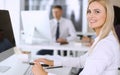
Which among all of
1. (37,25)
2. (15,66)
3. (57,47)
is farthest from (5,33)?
(57,47)

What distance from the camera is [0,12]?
1.85 m

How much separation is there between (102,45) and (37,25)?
179cm

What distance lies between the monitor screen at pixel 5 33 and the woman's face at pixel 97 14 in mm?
703

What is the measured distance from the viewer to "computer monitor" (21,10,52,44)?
2996 mm

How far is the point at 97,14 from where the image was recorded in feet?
4.86

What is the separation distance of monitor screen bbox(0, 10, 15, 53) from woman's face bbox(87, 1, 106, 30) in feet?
2.31

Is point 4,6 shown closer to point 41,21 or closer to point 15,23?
point 15,23

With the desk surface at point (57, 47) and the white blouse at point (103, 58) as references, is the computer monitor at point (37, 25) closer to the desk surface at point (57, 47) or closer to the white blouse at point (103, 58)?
the desk surface at point (57, 47)

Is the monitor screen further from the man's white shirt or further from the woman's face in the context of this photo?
the man's white shirt

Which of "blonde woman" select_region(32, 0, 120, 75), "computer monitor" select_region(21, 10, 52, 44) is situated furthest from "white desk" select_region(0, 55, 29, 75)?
"computer monitor" select_region(21, 10, 52, 44)

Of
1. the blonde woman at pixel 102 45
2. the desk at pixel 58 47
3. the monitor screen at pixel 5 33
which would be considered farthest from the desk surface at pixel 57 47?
the blonde woman at pixel 102 45

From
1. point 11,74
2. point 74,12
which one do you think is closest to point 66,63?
point 11,74

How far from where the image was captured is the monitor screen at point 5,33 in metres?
1.85

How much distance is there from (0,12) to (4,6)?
7.04 ft
